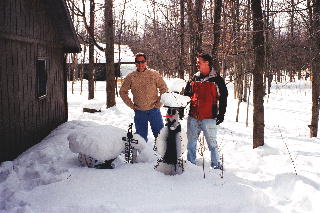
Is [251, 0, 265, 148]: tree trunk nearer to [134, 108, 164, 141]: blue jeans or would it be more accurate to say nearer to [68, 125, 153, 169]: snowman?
[134, 108, 164, 141]: blue jeans

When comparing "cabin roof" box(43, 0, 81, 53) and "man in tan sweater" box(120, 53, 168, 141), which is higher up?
"cabin roof" box(43, 0, 81, 53)

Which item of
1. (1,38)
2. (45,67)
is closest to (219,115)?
(1,38)

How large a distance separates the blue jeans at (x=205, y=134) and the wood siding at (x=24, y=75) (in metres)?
3.25

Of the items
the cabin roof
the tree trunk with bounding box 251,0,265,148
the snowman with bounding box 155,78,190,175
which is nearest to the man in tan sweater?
the snowman with bounding box 155,78,190,175

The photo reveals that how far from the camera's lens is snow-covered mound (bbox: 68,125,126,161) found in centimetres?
471

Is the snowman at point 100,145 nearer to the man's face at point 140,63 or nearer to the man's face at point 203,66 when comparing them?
the man's face at point 140,63

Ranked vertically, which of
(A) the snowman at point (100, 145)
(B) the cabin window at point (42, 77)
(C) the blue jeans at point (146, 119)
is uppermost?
(B) the cabin window at point (42, 77)

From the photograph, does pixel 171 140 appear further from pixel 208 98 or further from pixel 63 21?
pixel 63 21

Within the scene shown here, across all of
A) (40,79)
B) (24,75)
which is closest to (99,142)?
(24,75)

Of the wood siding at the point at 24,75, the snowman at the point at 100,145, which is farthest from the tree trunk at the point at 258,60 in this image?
the wood siding at the point at 24,75

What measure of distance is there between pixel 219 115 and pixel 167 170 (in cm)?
121

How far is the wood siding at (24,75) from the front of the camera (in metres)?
5.96

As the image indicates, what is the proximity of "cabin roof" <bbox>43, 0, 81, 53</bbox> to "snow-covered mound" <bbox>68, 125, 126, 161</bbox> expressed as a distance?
4.50 metres

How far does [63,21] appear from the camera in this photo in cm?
893
